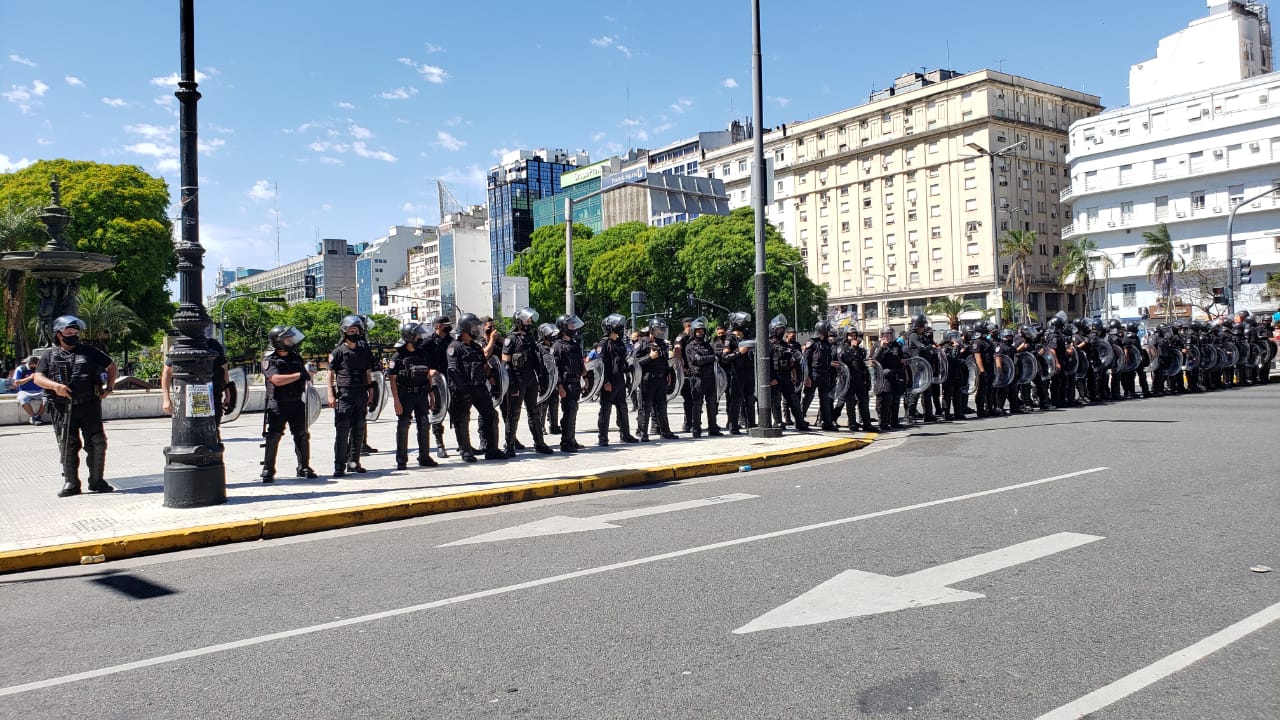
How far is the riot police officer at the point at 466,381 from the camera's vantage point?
1154 centimetres

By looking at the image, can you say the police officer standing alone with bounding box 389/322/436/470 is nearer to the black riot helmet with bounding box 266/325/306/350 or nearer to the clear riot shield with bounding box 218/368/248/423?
the black riot helmet with bounding box 266/325/306/350

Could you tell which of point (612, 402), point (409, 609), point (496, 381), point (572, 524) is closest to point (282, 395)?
point (496, 381)

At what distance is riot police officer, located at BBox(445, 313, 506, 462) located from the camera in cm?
1154

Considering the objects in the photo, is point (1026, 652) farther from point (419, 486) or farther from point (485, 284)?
point (485, 284)

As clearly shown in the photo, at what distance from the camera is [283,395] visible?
1032 cm

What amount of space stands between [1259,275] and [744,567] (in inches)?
2779

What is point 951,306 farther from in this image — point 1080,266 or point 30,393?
point 30,393

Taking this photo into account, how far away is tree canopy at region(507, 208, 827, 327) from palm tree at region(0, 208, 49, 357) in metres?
37.2

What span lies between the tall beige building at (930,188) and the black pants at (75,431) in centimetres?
7067

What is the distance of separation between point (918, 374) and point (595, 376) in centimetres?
645

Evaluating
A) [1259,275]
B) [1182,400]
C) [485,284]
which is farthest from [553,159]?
[1182,400]

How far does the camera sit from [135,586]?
6.23 metres

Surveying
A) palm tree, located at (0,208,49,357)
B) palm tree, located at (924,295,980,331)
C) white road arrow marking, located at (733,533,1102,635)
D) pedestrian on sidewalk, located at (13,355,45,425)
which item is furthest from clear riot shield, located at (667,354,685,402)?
palm tree, located at (924,295,980,331)

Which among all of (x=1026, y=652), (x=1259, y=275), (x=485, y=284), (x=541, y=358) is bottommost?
(x=1026, y=652)
